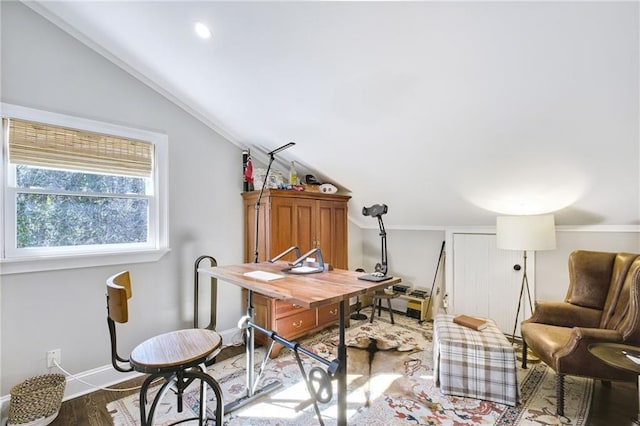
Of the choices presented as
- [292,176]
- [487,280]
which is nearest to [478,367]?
[487,280]

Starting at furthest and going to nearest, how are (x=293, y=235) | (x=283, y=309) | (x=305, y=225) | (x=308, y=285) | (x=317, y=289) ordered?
(x=305, y=225)
(x=293, y=235)
(x=283, y=309)
(x=308, y=285)
(x=317, y=289)

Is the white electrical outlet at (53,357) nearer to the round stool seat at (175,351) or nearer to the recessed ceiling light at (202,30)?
the round stool seat at (175,351)

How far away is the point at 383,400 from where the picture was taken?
6.91 feet

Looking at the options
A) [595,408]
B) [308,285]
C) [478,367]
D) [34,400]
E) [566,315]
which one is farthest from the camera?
[566,315]

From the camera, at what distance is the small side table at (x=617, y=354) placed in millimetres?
1481

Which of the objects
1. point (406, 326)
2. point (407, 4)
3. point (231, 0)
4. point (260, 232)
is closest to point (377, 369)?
point (406, 326)

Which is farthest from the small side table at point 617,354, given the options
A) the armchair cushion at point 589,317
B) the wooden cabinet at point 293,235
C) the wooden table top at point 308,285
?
the wooden cabinet at point 293,235

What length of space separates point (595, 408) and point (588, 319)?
0.64 meters

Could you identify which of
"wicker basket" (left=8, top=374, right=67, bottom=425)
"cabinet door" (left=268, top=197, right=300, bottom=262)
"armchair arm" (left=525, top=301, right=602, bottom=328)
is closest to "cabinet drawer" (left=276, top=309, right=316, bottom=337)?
"cabinet door" (left=268, top=197, right=300, bottom=262)

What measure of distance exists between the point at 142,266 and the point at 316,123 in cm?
200

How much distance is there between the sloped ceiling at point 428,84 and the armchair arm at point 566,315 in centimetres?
86

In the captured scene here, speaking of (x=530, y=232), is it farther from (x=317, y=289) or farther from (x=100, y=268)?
(x=100, y=268)

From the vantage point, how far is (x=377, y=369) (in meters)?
2.54

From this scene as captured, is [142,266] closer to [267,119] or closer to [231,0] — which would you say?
[267,119]
